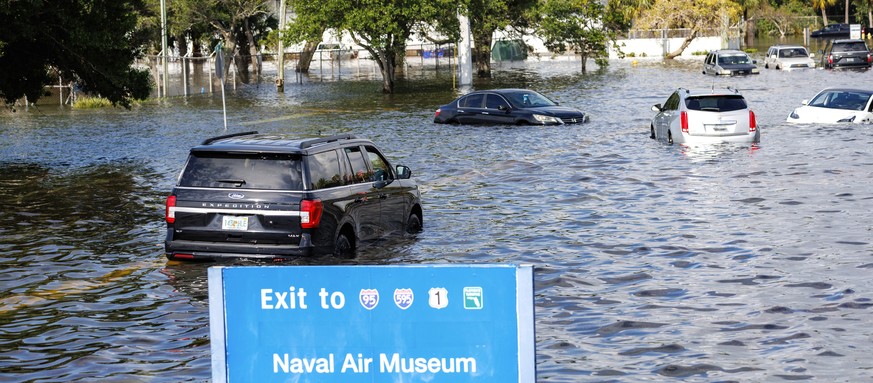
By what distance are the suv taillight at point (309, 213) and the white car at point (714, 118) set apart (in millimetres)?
16596

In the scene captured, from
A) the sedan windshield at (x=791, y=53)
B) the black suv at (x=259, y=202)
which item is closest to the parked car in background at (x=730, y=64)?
the sedan windshield at (x=791, y=53)

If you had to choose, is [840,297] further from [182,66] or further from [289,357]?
[182,66]

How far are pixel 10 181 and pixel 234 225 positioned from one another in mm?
13739

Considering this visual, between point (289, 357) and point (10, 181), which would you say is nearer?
point (289, 357)

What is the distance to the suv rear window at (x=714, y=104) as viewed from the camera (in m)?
29.1

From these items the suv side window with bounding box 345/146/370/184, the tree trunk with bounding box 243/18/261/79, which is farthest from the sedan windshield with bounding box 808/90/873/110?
the tree trunk with bounding box 243/18/261/79

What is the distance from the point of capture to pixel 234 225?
14.4 m

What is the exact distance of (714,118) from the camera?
29.0 metres

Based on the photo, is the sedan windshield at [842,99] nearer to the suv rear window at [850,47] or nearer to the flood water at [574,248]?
the flood water at [574,248]

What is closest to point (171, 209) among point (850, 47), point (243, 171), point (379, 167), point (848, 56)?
point (243, 171)

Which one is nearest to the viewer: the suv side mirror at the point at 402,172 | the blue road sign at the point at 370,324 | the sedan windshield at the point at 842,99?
the blue road sign at the point at 370,324

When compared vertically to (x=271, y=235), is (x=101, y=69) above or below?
above

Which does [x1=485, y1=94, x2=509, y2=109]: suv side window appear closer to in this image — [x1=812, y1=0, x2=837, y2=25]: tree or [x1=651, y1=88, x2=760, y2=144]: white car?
[x1=651, y1=88, x2=760, y2=144]: white car

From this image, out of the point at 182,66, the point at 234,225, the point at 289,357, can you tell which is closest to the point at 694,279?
the point at 234,225
